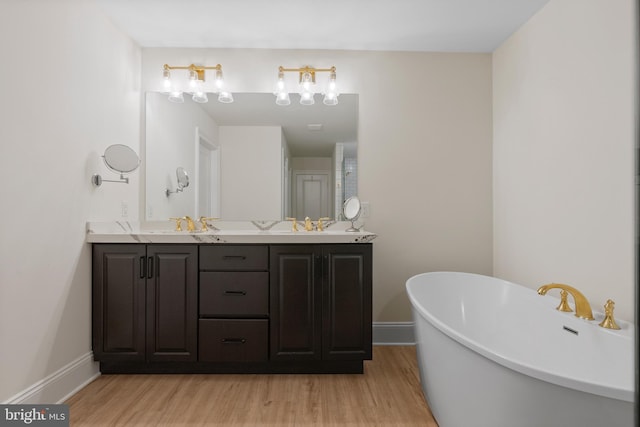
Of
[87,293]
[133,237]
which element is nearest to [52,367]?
[87,293]

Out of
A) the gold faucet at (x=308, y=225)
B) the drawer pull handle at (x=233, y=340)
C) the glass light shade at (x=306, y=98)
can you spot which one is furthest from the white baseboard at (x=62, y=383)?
the glass light shade at (x=306, y=98)

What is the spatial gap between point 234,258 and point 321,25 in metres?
1.75

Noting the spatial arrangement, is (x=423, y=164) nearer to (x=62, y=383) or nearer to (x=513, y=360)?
(x=513, y=360)

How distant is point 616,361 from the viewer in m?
1.34

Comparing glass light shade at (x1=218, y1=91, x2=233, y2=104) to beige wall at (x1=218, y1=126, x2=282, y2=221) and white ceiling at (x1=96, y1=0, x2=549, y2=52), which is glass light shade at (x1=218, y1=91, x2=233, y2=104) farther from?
white ceiling at (x1=96, y1=0, x2=549, y2=52)

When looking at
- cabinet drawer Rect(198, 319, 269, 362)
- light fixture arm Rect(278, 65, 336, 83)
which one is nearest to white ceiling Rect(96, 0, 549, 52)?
light fixture arm Rect(278, 65, 336, 83)

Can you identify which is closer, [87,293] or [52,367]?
[52,367]

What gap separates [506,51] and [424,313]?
7.17 feet

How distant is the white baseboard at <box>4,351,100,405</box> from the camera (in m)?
1.63

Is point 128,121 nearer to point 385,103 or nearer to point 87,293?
point 87,293

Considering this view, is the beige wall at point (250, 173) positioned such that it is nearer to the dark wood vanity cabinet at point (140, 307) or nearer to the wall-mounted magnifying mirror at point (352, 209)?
the wall-mounted magnifying mirror at point (352, 209)

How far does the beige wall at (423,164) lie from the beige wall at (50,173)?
70.8 inches

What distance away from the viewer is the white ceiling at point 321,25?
213cm

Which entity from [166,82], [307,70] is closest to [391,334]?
[307,70]
